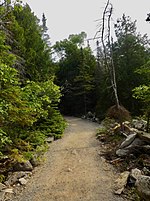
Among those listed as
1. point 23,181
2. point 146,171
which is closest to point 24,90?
point 23,181

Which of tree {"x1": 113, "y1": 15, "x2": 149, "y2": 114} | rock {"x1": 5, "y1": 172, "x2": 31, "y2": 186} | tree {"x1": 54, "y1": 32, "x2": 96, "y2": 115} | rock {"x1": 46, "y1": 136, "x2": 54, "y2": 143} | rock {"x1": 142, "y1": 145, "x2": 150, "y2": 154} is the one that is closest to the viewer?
rock {"x1": 5, "y1": 172, "x2": 31, "y2": 186}

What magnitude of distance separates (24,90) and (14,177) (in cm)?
298

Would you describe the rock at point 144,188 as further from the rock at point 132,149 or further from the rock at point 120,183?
the rock at point 132,149

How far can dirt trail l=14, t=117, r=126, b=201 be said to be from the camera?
19.9ft

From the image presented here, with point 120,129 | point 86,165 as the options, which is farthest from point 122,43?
point 86,165

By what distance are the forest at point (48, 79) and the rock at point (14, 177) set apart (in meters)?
0.55

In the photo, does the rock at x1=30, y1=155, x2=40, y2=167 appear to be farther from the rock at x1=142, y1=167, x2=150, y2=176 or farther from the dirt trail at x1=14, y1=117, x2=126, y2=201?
the rock at x1=142, y1=167, x2=150, y2=176

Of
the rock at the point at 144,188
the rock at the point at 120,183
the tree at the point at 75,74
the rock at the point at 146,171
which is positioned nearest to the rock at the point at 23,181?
the rock at the point at 120,183

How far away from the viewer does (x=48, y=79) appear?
18906mm

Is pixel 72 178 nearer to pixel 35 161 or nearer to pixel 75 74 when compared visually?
pixel 35 161

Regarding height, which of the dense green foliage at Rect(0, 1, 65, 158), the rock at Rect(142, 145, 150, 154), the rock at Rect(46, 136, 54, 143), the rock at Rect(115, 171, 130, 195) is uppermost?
the dense green foliage at Rect(0, 1, 65, 158)

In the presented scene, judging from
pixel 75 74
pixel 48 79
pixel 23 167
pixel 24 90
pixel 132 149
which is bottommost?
pixel 23 167

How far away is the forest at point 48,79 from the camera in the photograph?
24.7ft

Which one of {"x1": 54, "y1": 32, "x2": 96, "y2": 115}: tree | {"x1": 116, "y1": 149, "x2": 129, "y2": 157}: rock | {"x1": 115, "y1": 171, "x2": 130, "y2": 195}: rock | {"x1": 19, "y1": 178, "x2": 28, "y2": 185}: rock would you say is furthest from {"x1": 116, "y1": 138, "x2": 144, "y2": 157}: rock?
{"x1": 54, "y1": 32, "x2": 96, "y2": 115}: tree
